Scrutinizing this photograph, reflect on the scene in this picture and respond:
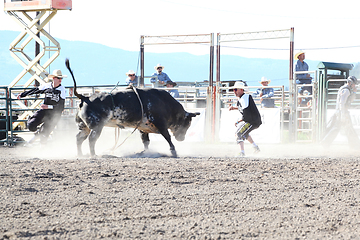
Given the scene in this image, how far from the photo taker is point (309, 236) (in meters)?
3.58

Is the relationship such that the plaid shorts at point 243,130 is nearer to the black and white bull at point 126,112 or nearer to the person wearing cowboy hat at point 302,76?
the black and white bull at point 126,112

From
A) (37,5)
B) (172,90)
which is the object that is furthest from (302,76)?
(37,5)

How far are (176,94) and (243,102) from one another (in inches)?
231

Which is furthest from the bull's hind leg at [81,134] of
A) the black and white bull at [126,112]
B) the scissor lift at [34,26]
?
the scissor lift at [34,26]

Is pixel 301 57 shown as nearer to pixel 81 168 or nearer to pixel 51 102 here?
pixel 51 102

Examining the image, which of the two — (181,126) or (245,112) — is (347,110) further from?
(181,126)

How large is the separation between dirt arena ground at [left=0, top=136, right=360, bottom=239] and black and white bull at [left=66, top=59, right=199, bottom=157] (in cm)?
148

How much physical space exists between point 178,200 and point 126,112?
4149 mm

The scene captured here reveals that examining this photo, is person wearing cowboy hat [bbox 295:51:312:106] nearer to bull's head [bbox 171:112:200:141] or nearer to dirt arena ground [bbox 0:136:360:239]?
bull's head [bbox 171:112:200:141]

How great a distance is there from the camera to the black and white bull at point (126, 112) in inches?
332

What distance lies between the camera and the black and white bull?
27.6 feet

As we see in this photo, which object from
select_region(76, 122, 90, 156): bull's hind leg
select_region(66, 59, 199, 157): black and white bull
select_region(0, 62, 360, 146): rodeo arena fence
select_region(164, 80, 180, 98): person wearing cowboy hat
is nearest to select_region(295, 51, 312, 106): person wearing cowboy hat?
select_region(0, 62, 360, 146): rodeo arena fence

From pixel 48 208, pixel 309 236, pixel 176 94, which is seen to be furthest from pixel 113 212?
pixel 176 94

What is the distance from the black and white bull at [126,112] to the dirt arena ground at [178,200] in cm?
148
